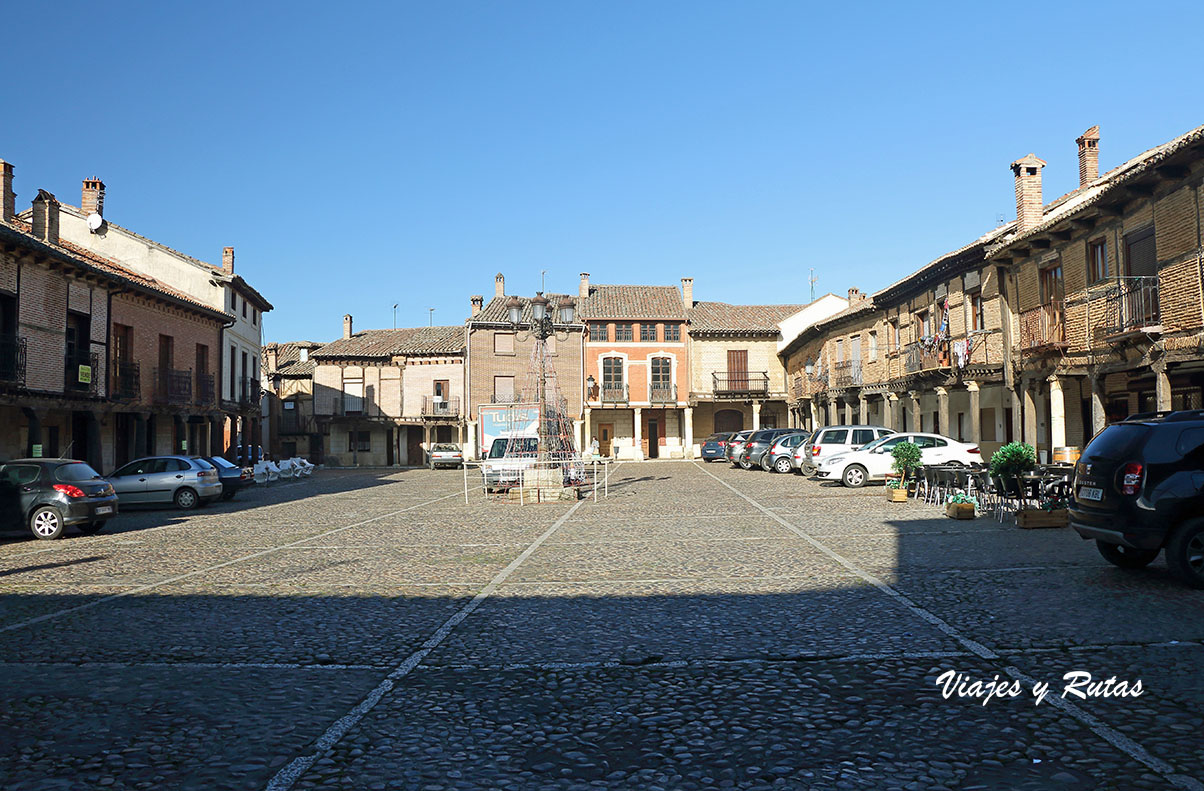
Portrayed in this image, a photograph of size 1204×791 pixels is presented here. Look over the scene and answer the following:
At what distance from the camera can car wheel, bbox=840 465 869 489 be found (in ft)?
77.1

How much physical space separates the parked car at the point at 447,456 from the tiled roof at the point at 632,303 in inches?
505

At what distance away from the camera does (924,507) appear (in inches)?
690

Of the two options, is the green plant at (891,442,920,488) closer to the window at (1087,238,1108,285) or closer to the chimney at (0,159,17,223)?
the window at (1087,238,1108,285)

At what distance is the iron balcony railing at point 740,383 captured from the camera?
175ft

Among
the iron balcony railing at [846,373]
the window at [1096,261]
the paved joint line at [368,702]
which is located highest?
→ the window at [1096,261]

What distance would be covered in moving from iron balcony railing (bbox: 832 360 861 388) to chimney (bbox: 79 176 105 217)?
29940 millimetres

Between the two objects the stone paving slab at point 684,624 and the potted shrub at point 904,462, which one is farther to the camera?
the potted shrub at point 904,462

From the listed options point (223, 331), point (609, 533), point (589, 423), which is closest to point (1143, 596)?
point (609, 533)

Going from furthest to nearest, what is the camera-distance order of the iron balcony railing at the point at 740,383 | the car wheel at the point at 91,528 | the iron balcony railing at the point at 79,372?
1. the iron balcony railing at the point at 740,383
2. the iron balcony railing at the point at 79,372
3. the car wheel at the point at 91,528

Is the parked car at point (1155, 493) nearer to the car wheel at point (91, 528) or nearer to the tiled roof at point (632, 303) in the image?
the car wheel at point (91, 528)

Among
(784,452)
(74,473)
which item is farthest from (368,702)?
(784,452)

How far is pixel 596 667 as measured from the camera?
578 centimetres

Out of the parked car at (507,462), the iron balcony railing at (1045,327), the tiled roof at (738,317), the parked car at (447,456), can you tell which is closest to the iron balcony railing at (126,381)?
the parked car at (507,462)

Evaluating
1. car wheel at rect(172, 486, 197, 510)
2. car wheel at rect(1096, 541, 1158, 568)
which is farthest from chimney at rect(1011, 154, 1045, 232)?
car wheel at rect(172, 486, 197, 510)
